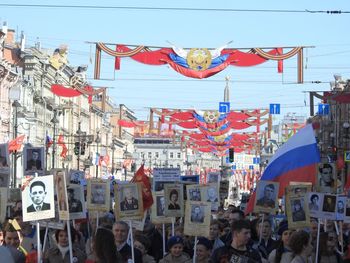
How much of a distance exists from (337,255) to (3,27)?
71972 mm

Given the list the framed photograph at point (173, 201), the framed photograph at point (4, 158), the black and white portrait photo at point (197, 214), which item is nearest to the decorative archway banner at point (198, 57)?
the framed photograph at point (4, 158)

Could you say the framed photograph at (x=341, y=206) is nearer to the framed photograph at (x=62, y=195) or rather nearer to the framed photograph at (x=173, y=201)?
the framed photograph at (x=173, y=201)

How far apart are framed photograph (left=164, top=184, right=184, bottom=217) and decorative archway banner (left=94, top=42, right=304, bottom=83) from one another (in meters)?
12.9

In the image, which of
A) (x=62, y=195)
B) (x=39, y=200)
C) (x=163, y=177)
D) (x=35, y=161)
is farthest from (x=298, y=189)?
(x=35, y=161)

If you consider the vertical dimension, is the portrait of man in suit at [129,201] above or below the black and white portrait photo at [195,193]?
below

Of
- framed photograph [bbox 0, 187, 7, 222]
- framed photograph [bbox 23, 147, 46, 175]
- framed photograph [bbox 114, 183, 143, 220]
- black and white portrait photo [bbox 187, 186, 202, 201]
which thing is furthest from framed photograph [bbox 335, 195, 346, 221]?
framed photograph [bbox 23, 147, 46, 175]

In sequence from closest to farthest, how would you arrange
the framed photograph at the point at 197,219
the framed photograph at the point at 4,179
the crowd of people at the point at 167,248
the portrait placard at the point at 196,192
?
1. the crowd of people at the point at 167,248
2. the framed photograph at the point at 197,219
3. the portrait placard at the point at 196,192
4. the framed photograph at the point at 4,179

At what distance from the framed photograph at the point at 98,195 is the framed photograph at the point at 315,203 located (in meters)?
2.73

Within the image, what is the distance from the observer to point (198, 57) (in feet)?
91.0

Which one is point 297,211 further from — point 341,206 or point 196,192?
point 341,206

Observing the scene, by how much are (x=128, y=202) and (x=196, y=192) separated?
2322 millimetres

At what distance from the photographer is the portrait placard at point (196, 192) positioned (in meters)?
14.4

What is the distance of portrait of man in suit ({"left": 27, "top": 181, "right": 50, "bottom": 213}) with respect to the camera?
1167cm

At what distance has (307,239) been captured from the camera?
34.2ft
